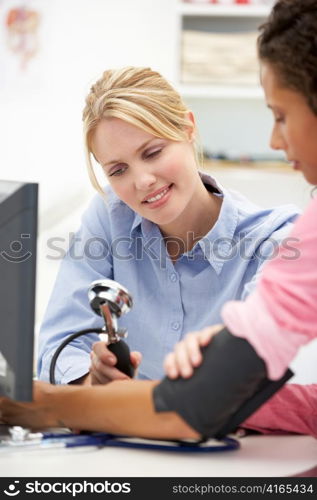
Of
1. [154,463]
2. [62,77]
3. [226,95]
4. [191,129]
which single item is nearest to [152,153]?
[191,129]

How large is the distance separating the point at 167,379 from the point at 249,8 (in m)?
2.52

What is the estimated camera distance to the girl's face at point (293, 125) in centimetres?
115

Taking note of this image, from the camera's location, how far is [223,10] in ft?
10.9

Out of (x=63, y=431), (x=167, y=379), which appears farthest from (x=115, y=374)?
(x=167, y=379)

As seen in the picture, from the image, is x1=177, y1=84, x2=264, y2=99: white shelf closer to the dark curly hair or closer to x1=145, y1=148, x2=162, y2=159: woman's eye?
x1=145, y1=148, x2=162, y2=159: woman's eye

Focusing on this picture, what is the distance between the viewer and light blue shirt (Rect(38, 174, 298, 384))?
171cm

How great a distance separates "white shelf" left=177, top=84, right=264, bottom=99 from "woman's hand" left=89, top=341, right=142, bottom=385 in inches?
83.6

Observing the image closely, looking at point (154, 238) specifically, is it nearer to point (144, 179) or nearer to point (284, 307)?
point (144, 179)

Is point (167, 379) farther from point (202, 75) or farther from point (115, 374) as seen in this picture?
point (202, 75)

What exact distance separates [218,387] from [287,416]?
320 mm

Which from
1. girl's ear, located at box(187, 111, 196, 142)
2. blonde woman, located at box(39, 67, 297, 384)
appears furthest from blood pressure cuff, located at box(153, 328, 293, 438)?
girl's ear, located at box(187, 111, 196, 142)

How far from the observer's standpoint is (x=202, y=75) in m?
3.36
